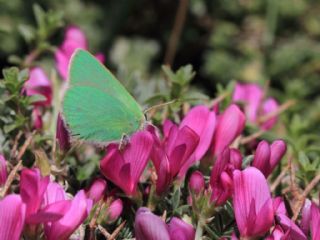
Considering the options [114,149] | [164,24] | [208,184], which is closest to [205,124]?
[208,184]

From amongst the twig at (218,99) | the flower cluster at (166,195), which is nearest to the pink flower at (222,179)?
the flower cluster at (166,195)

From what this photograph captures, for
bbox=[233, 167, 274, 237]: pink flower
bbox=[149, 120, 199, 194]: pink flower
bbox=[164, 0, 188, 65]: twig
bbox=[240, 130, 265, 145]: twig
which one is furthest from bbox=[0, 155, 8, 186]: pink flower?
bbox=[164, 0, 188, 65]: twig

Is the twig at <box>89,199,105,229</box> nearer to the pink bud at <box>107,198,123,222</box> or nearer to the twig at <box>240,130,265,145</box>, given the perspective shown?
the pink bud at <box>107,198,123,222</box>

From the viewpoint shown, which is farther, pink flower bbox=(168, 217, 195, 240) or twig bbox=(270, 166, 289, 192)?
twig bbox=(270, 166, 289, 192)

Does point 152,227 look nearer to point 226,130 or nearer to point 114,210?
point 114,210

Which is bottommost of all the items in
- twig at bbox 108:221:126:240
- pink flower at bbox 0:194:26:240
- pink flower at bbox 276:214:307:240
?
pink flower at bbox 276:214:307:240

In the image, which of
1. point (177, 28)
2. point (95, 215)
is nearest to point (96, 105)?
point (95, 215)
